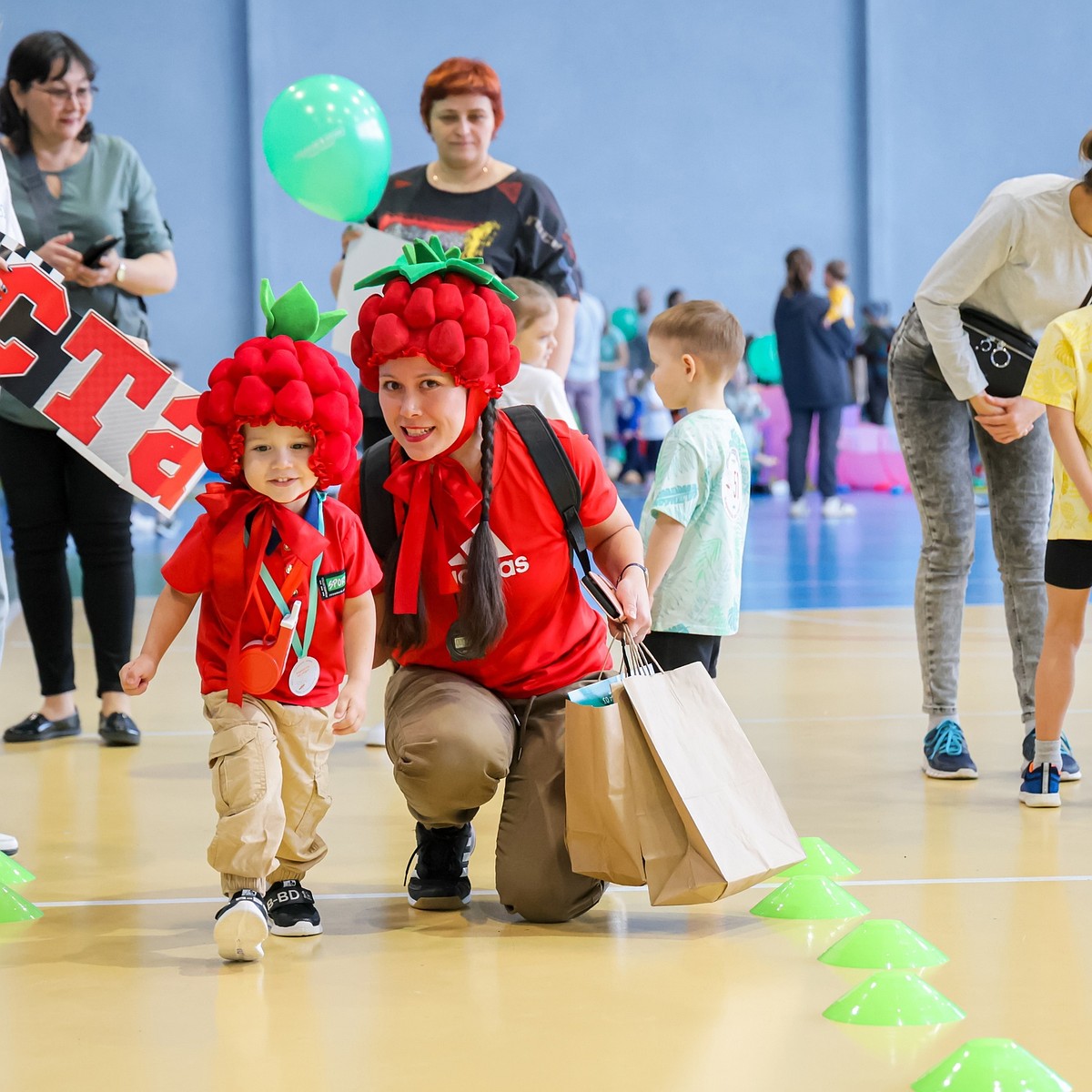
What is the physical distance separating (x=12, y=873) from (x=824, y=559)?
6366 millimetres

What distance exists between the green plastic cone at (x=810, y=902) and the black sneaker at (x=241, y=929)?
0.89 metres

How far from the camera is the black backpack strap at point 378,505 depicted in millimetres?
2832

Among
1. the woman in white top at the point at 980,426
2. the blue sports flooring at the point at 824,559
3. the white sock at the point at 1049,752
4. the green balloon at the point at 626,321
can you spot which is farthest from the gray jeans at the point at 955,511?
the green balloon at the point at 626,321

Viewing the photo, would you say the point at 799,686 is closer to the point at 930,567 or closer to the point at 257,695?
the point at 930,567

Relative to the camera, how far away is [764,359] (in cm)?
1483

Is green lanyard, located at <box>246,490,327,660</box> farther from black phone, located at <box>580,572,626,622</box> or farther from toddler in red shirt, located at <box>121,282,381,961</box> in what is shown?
black phone, located at <box>580,572,626,622</box>

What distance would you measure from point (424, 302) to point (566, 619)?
0.69 meters

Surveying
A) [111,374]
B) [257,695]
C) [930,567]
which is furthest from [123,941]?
[930,567]

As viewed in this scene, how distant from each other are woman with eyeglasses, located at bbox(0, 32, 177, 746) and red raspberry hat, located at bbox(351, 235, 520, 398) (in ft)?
5.35

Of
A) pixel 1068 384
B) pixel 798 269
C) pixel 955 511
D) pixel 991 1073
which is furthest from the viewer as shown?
pixel 798 269

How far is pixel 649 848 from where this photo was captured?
98.0 inches

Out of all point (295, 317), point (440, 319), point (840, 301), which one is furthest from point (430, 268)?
point (840, 301)

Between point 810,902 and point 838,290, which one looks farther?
point 838,290

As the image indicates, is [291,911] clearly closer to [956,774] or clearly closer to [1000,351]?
[956,774]
